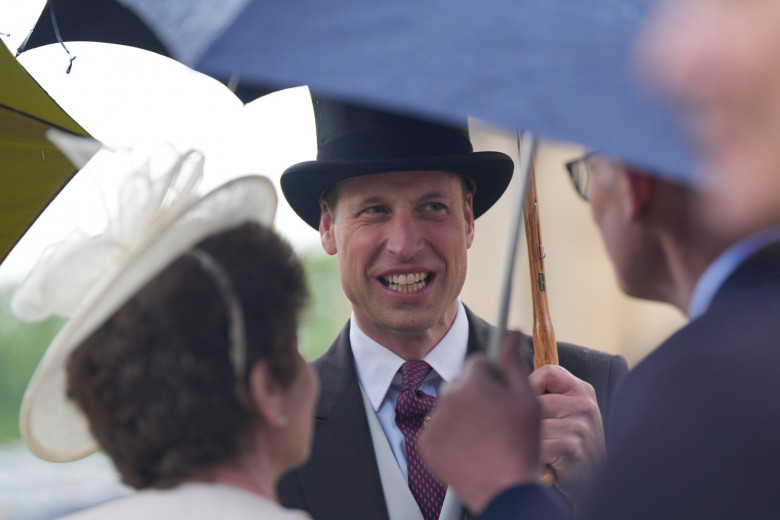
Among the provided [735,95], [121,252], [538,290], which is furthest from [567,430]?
[735,95]

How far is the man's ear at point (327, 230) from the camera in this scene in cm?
365

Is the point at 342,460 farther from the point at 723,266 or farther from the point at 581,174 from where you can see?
the point at 723,266

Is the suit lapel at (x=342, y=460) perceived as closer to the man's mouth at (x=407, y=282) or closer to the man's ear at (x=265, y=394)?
the man's mouth at (x=407, y=282)

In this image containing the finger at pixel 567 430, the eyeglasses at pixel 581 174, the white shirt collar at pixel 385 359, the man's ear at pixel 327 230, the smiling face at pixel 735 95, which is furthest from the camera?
the man's ear at pixel 327 230

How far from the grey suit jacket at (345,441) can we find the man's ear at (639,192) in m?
1.59

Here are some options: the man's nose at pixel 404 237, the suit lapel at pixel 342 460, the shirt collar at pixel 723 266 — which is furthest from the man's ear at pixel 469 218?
the shirt collar at pixel 723 266

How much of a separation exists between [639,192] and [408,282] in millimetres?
1750

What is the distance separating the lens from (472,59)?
155cm

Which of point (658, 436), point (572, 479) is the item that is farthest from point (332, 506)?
point (658, 436)

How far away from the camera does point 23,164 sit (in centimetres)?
340

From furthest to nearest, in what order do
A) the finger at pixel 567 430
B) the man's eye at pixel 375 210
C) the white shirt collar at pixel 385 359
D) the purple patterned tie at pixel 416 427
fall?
the man's eye at pixel 375 210 → the white shirt collar at pixel 385 359 → the purple patterned tie at pixel 416 427 → the finger at pixel 567 430

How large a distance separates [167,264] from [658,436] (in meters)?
0.86

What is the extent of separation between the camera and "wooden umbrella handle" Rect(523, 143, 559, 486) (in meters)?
2.91

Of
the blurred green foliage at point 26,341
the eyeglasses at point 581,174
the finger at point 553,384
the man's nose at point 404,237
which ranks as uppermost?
the eyeglasses at point 581,174
